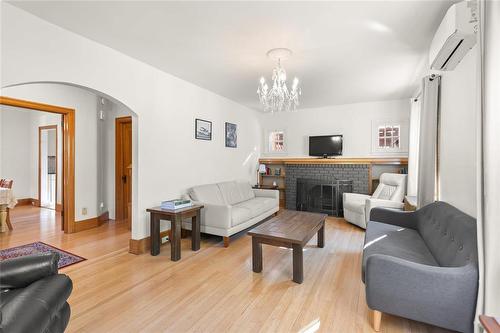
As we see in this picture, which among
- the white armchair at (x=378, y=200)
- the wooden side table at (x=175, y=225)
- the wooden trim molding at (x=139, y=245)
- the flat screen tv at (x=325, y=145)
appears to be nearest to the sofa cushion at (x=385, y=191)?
the white armchair at (x=378, y=200)

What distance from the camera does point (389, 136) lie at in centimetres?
512

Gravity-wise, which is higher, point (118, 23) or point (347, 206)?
point (118, 23)

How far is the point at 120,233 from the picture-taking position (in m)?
3.96

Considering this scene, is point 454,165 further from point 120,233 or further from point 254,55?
point 120,233

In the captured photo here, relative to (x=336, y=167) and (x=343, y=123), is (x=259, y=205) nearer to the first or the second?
(x=336, y=167)

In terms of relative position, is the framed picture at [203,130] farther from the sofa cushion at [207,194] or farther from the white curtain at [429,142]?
the white curtain at [429,142]

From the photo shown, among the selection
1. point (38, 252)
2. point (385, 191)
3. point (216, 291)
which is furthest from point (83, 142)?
point (385, 191)

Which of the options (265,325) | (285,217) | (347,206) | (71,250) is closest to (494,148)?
(265,325)

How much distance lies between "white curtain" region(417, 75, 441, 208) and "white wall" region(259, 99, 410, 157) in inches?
88.0

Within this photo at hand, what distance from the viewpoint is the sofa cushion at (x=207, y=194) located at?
375 cm

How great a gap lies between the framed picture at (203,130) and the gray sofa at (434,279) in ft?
9.96

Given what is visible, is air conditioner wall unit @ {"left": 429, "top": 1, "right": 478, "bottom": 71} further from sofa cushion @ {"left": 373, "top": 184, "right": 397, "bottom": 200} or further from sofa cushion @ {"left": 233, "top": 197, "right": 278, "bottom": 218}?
sofa cushion @ {"left": 233, "top": 197, "right": 278, "bottom": 218}

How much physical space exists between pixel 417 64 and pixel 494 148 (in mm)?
2305

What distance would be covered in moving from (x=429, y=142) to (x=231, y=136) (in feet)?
11.1
